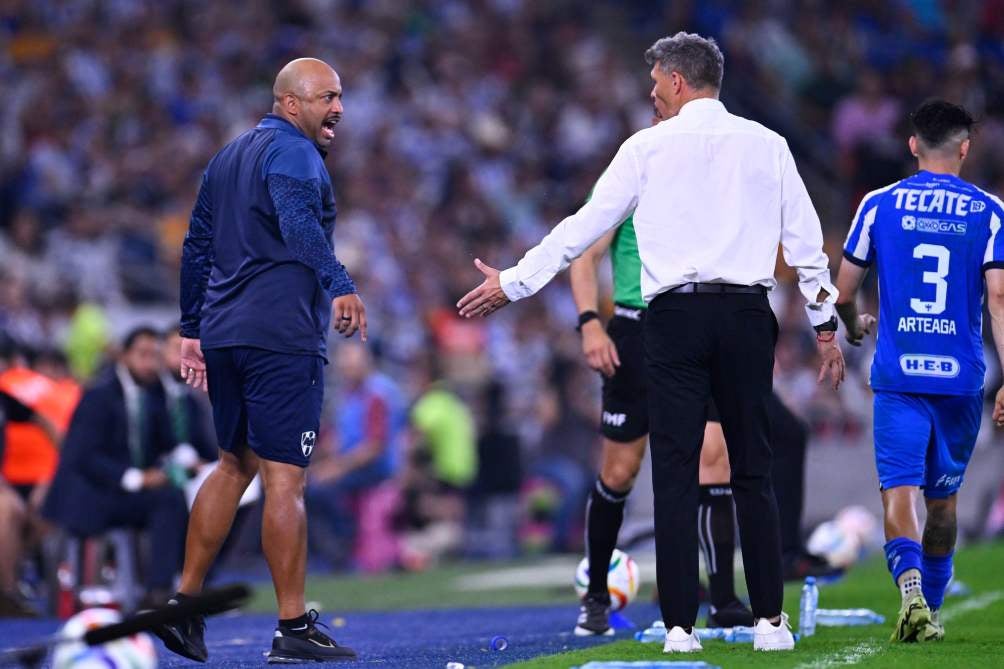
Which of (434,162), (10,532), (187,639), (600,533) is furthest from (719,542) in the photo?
(434,162)

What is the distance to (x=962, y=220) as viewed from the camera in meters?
7.32

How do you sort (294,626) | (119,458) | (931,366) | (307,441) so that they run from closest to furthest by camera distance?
(294,626)
(307,441)
(931,366)
(119,458)

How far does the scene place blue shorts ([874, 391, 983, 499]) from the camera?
7.32 metres

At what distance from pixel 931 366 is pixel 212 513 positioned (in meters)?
3.04

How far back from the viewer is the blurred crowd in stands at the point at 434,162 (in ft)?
59.2

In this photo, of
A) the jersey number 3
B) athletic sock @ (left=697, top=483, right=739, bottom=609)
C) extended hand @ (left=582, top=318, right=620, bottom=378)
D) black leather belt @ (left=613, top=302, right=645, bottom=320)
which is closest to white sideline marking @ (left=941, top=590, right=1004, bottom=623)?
athletic sock @ (left=697, top=483, right=739, bottom=609)

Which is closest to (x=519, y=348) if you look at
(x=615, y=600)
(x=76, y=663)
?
(x=615, y=600)

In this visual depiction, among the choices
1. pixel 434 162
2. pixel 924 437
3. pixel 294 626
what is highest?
pixel 434 162

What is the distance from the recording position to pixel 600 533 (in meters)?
8.38

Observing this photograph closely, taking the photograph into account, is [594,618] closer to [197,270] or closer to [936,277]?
[936,277]

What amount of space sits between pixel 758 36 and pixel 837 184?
2959mm

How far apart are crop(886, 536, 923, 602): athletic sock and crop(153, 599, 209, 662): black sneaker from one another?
9.28ft

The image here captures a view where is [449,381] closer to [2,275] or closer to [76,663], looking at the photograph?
[2,275]

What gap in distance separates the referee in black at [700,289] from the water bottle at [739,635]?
0.64 meters
